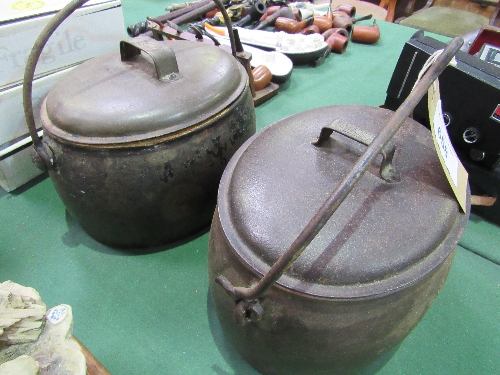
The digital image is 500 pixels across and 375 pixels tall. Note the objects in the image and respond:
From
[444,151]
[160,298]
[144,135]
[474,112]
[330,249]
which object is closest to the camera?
[330,249]

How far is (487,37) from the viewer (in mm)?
1685

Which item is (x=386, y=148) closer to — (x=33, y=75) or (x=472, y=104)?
(x=472, y=104)

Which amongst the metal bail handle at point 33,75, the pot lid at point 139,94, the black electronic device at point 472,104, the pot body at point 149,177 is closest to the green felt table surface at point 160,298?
the pot body at point 149,177

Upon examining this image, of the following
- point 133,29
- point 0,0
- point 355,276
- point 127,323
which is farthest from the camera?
point 133,29

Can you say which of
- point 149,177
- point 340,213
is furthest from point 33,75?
point 340,213

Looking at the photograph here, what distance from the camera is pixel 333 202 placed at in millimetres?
559

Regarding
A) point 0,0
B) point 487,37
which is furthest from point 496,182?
point 0,0

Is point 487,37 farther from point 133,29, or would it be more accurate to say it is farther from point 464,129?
point 133,29

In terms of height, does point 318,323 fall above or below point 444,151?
below

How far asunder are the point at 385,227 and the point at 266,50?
2.25 metres

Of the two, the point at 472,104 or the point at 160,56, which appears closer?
the point at 160,56

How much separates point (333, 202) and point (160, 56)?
820mm

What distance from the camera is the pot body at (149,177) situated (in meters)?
1.11

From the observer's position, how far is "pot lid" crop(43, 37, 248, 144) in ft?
3.48
